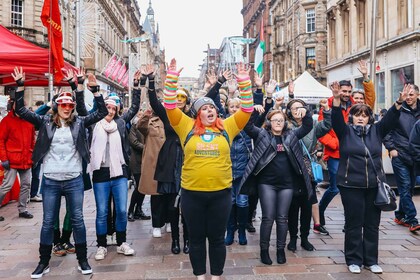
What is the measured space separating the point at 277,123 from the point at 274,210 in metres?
1.05

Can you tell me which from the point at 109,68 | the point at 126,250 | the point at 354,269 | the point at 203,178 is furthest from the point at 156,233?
the point at 109,68

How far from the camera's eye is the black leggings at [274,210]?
534cm

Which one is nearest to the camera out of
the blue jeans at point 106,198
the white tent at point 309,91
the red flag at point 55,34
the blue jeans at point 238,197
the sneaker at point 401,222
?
the blue jeans at point 106,198

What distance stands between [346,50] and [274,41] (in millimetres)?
29608

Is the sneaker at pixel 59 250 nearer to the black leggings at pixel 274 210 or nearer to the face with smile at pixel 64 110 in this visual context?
the face with smile at pixel 64 110

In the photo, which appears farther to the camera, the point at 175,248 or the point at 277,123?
the point at 175,248

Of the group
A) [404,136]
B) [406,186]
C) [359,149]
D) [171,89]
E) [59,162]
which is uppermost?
[171,89]

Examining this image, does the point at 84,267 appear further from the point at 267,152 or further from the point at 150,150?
the point at 267,152

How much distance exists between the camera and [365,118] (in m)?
5.11

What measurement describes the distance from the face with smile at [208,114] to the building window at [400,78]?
20.2m

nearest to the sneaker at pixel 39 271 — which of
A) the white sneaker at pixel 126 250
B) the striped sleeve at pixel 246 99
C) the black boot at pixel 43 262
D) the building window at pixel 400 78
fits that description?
the black boot at pixel 43 262

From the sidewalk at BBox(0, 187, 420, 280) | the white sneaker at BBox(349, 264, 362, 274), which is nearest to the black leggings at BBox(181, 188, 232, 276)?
the sidewalk at BBox(0, 187, 420, 280)

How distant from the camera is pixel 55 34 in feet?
25.7

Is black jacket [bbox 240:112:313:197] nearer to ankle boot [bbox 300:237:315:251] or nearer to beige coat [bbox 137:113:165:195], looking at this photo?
ankle boot [bbox 300:237:315:251]
